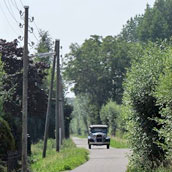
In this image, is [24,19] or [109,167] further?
[109,167]

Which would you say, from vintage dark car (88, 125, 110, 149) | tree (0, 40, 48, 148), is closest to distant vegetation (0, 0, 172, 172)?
tree (0, 40, 48, 148)

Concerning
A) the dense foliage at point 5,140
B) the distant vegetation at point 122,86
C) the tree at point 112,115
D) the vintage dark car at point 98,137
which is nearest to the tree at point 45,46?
the distant vegetation at point 122,86

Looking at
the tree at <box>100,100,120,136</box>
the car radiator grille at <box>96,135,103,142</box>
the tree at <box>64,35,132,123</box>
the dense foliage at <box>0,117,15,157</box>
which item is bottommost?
the dense foliage at <box>0,117,15,157</box>

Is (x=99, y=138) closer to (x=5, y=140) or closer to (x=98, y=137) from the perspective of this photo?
(x=98, y=137)

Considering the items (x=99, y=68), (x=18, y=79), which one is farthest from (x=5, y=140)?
(x=99, y=68)

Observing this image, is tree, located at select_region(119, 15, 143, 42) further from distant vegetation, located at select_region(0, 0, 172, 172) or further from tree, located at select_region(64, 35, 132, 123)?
tree, located at select_region(64, 35, 132, 123)

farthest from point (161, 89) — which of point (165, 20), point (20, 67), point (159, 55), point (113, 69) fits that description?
point (165, 20)

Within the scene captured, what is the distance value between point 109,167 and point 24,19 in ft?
→ 31.0

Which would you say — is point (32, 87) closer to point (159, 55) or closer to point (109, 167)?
point (109, 167)

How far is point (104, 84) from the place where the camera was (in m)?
106

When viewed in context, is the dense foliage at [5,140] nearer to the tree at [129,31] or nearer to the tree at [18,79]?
the tree at [18,79]

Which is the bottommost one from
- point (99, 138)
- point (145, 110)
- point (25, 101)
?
point (145, 110)

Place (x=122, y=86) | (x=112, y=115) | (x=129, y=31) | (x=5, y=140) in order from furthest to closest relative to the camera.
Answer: (x=129, y=31)
(x=112, y=115)
(x=122, y=86)
(x=5, y=140)

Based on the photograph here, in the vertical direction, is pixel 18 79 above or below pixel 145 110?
above
